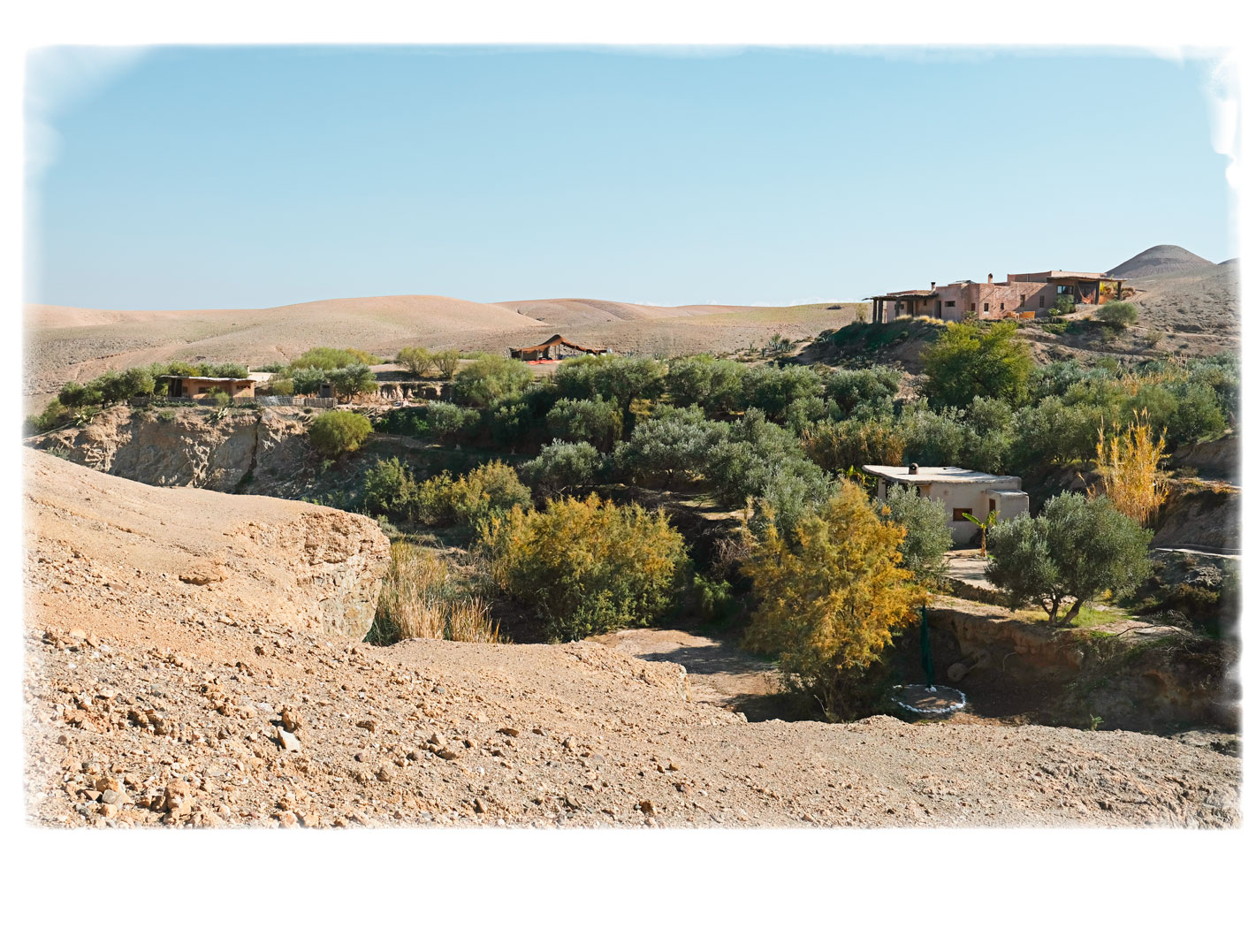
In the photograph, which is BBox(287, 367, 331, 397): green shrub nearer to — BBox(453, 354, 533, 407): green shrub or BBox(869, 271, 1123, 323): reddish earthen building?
BBox(453, 354, 533, 407): green shrub

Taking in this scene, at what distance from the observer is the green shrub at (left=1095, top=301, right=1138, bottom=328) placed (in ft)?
146

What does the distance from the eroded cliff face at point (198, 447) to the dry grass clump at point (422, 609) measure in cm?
1730

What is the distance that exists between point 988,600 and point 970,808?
9.19 meters

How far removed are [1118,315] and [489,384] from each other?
1180 inches

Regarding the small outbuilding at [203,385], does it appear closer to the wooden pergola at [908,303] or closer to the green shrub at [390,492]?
the green shrub at [390,492]

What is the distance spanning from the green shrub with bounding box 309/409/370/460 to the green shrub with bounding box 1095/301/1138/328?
114 ft

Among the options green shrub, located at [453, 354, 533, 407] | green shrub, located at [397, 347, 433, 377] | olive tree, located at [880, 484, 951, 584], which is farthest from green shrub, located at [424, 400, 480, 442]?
olive tree, located at [880, 484, 951, 584]

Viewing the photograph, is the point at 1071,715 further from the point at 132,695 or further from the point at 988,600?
the point at 132,695

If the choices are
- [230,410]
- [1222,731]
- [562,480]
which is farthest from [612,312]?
[1222,731]

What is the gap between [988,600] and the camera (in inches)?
563

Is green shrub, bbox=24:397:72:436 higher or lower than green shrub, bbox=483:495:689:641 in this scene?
higher

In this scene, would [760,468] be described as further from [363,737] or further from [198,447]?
[198,447]

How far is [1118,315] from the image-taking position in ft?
146

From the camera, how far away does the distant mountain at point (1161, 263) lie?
3447 inches
